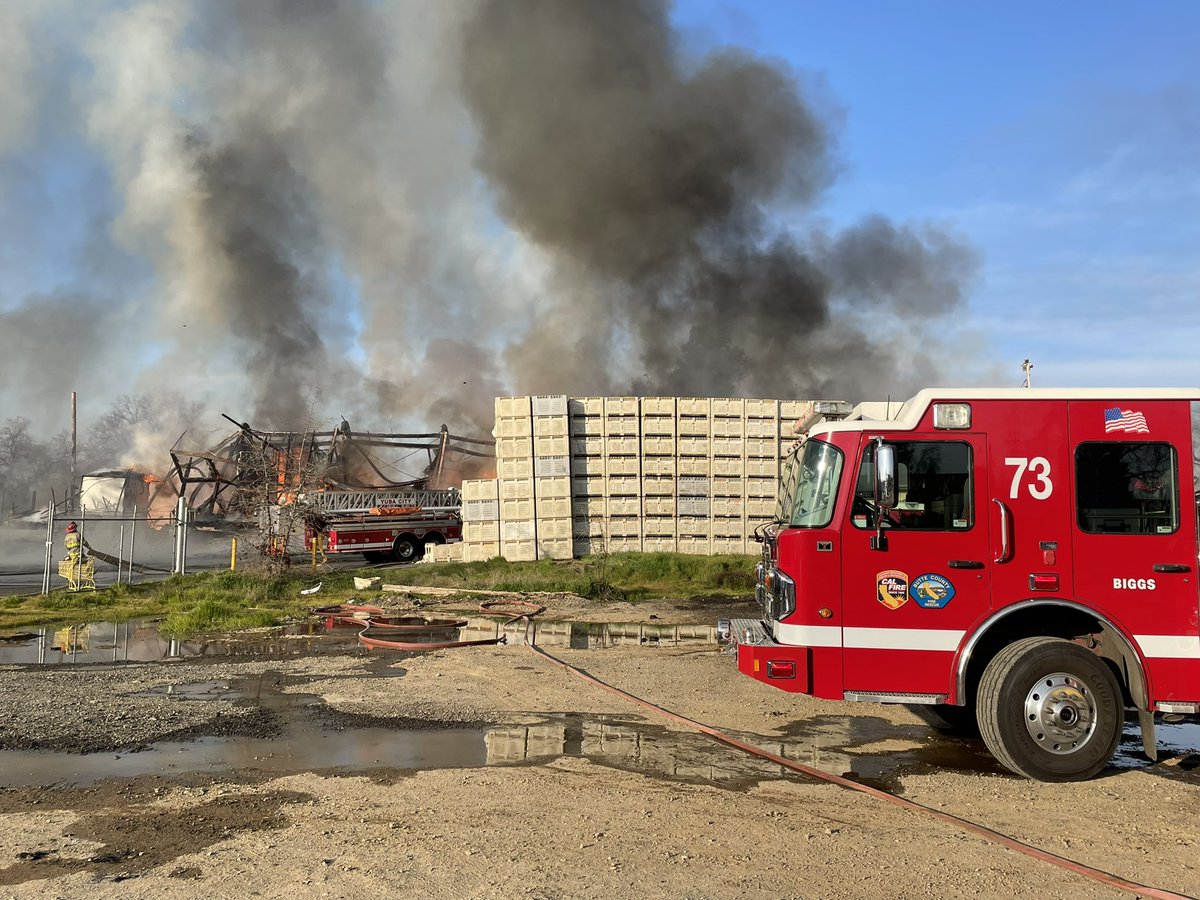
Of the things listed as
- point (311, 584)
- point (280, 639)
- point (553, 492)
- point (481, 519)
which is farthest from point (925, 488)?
point (311, 584)

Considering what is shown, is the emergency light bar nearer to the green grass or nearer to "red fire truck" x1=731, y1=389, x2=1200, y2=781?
"red fire truck" x1=731, y1=389, x2=1200, y2=781

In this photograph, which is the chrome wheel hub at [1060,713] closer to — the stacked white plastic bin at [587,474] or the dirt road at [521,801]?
the dirt road at [521,801]

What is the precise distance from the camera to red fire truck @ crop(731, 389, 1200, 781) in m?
4.95

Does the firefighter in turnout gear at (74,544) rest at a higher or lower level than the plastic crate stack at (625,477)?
lower

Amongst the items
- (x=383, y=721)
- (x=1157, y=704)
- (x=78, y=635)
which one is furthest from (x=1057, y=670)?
(x=78, y=635)

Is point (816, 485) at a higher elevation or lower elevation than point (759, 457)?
lower

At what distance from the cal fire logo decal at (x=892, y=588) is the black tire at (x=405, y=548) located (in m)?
18.2

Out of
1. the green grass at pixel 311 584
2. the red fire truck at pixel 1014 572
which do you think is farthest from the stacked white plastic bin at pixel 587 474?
the red fire truck at pixel 1014 572

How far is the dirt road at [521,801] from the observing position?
356 centimetres

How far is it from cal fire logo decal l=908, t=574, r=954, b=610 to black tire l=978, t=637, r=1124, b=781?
0.47 m

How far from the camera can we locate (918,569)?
17.0ft

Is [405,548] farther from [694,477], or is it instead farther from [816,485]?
[816,485]

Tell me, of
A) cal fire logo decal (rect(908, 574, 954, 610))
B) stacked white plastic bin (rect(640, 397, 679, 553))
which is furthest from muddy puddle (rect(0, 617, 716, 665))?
stacked white plastic bin (rect(640, 397, 679, 553))

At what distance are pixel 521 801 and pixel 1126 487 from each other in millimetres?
3825
